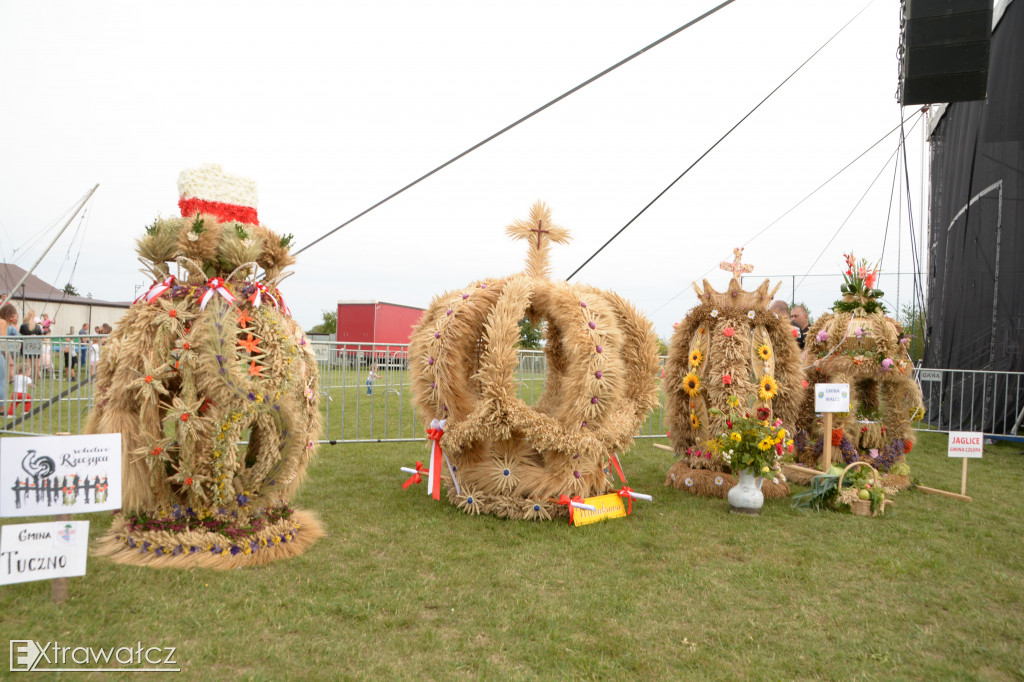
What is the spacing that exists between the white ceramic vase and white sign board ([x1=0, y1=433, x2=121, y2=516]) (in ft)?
15.2

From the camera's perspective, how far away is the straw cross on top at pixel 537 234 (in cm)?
559

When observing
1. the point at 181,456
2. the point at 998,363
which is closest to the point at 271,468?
the point at 181,456

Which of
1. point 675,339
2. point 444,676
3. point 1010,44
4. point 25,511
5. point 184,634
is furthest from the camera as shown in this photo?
point 1010,44

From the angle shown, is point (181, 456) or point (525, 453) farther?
point (525, 453)

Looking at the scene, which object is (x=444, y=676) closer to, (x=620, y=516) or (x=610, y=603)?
(x=610, y=603)

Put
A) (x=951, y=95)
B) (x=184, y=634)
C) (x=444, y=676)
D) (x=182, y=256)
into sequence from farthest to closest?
(x=951, y=95)
(x=182, y=256)
(x=184, y=634)
(x=444, y=676)

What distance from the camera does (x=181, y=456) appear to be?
11.7 ft

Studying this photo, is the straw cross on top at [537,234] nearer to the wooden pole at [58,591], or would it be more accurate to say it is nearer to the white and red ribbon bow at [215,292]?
the white and red ribbon bow at [215,292]

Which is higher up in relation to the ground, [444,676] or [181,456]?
[181,456]

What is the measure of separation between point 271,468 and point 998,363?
11.6m

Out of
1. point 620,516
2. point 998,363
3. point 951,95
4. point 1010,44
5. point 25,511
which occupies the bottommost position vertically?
point 620,516

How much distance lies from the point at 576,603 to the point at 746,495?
2631 millimetres

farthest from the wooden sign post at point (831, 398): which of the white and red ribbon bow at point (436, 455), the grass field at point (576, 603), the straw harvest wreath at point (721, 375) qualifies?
the white and red ribbon bow at point (436, 455)

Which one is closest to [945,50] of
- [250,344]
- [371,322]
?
[250,344]
